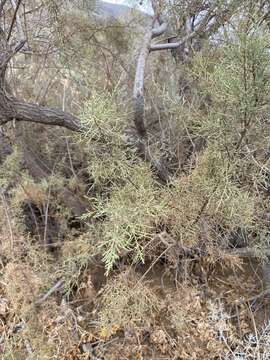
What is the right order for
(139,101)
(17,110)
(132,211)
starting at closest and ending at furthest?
(132,211), (17,110), (139,101)

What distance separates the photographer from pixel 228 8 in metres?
1.92

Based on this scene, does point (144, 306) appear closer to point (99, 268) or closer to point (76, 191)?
point (99, 268)

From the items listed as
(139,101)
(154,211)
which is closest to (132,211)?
(154,211)

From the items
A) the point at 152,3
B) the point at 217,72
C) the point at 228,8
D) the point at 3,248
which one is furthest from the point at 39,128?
the point at 217,72

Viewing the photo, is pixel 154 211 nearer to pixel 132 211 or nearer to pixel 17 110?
pixel 132 211

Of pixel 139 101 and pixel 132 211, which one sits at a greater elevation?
pixel 139 101

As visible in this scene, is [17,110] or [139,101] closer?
[17,110]

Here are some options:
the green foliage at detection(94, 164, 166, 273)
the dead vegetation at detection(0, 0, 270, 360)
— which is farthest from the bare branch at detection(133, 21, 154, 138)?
the green foliage at detection(94, 164, 166, 273)

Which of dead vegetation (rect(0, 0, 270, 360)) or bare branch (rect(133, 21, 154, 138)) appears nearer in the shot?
dead vegetation (rect(0, 0, 270, 360))

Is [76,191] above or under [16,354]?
above

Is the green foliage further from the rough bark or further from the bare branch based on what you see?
the rough bark

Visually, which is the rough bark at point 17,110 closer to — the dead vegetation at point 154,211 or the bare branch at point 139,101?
the dead vegetation at point 154,211

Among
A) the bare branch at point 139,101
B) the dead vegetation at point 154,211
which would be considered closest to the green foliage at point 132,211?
the dead vegetation at point 154,211

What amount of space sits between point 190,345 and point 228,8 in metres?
2.02
